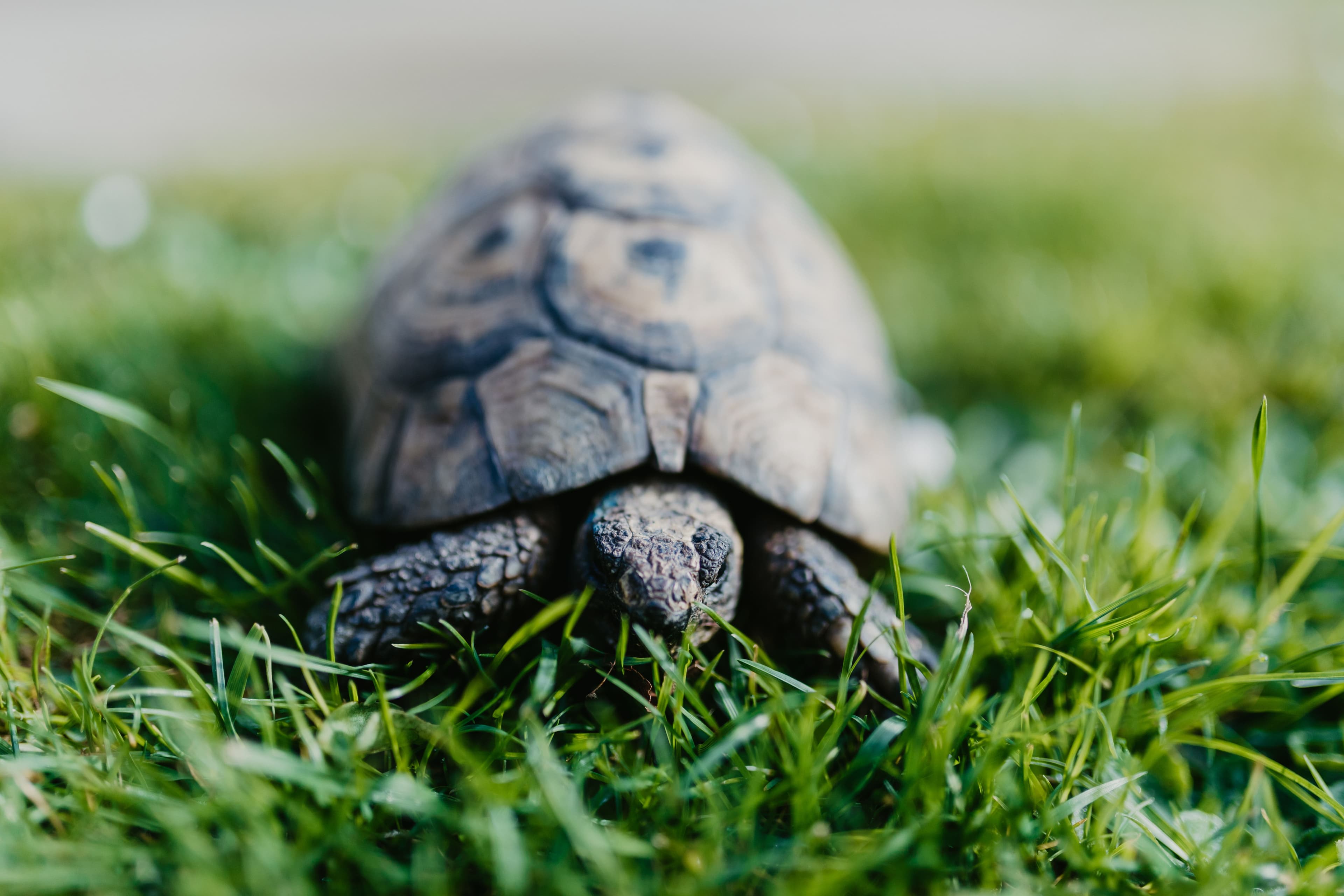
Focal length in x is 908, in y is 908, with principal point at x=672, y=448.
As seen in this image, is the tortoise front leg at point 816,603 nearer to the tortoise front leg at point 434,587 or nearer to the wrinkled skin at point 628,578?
the wrinkled skin at point 628,578

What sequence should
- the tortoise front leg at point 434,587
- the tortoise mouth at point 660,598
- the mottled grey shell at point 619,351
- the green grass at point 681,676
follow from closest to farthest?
1. the green grass at point 681,676
2. the tortoise mouth at point 660,598
3. the tortoise front leg at point 434,587
4. the mottled grey shell at point 619,351

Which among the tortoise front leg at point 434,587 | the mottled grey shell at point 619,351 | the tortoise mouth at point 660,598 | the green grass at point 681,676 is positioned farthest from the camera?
the mottled grey shell at point 619,351

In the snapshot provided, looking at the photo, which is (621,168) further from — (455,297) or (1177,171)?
(1177,171)

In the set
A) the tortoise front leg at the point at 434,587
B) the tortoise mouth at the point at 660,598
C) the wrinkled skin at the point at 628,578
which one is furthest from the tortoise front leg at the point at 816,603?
the tortoise front leg at the point at 434,587

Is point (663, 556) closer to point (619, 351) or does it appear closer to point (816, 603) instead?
point (816, 603)

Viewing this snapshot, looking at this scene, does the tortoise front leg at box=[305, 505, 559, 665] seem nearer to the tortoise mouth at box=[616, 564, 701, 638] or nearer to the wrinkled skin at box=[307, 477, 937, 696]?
the wrinkled skin at box=[307, 477, 937, 696]

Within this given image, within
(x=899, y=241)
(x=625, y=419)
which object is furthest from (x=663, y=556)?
(x=899, y=241)

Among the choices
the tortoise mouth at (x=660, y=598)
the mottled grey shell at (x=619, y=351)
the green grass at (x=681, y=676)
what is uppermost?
the mottled grey shell at (x=619, y=351)
